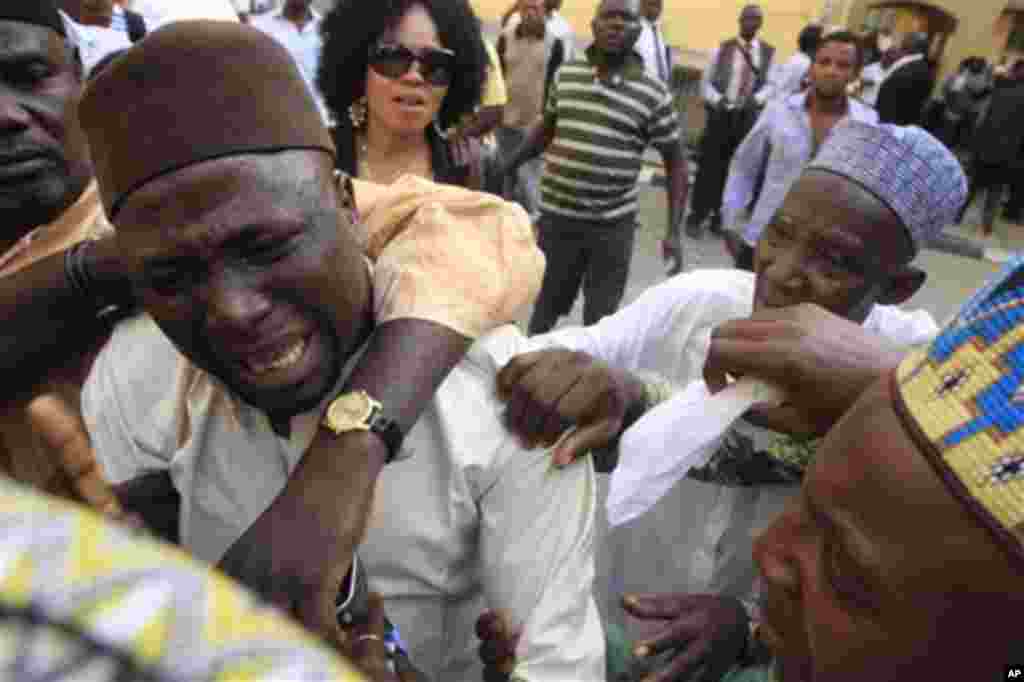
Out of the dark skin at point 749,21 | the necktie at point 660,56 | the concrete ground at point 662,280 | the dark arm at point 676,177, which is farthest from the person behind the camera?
the dark skin at point 749,21

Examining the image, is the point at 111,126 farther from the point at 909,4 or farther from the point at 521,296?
the point at 909,4

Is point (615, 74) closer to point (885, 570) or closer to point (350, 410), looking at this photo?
point (350, 410)

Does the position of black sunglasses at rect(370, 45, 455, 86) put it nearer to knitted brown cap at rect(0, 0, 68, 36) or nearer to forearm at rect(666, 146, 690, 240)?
knitted brown cap at rect(0, 0, 68, 36)

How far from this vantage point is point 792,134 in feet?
14.0

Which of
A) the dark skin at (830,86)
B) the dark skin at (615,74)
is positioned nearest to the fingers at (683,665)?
the dark skin at (615,74)

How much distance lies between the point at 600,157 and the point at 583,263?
2.02 feet

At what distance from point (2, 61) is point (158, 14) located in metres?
2.64

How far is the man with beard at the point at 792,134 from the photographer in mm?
4262

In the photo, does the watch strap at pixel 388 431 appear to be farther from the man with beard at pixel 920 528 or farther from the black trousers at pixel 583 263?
the black trousers at pixel 583 263

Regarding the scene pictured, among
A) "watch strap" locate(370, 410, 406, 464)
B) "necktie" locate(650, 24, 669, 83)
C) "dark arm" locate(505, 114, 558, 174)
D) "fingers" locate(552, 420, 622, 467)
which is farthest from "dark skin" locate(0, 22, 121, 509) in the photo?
"necktie" locate(650, 24, 669, 83)

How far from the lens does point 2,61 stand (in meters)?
1.44

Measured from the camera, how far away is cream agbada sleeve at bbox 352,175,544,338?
125 centimetres

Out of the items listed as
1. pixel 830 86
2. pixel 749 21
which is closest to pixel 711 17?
pixel 749 21

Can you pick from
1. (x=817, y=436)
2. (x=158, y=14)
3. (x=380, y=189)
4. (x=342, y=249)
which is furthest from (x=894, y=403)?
(x=158, y=14)
